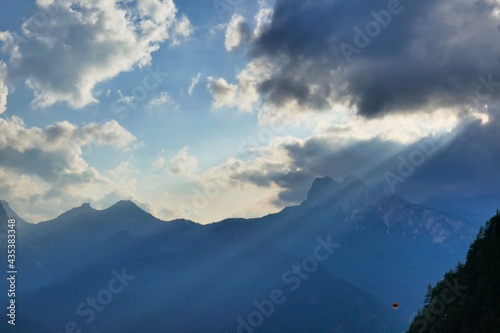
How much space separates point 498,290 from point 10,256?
132m

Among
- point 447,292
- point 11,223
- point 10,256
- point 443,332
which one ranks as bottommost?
point 443,332

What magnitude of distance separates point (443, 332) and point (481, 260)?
2561 cm

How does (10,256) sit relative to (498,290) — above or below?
above

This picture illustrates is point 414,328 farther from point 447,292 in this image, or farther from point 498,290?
point 498,290

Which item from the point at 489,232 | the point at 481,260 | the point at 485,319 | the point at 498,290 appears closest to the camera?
the point at 485,319

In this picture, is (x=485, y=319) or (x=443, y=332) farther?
(x=443, y=332)

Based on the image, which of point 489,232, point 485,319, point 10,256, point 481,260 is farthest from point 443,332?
point 10,256

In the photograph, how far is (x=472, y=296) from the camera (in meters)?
122

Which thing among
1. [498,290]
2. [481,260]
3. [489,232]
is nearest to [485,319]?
[498,290]

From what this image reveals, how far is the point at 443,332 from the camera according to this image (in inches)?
4697

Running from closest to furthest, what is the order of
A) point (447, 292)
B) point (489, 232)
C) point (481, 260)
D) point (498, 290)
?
point (498, 290)
point (481, 260)
point (447, 292)
point (489, 232)

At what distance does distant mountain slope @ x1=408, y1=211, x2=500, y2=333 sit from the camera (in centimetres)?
11031

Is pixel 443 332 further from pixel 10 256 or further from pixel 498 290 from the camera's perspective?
pixel 10 256

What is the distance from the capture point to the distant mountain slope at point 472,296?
362ft
